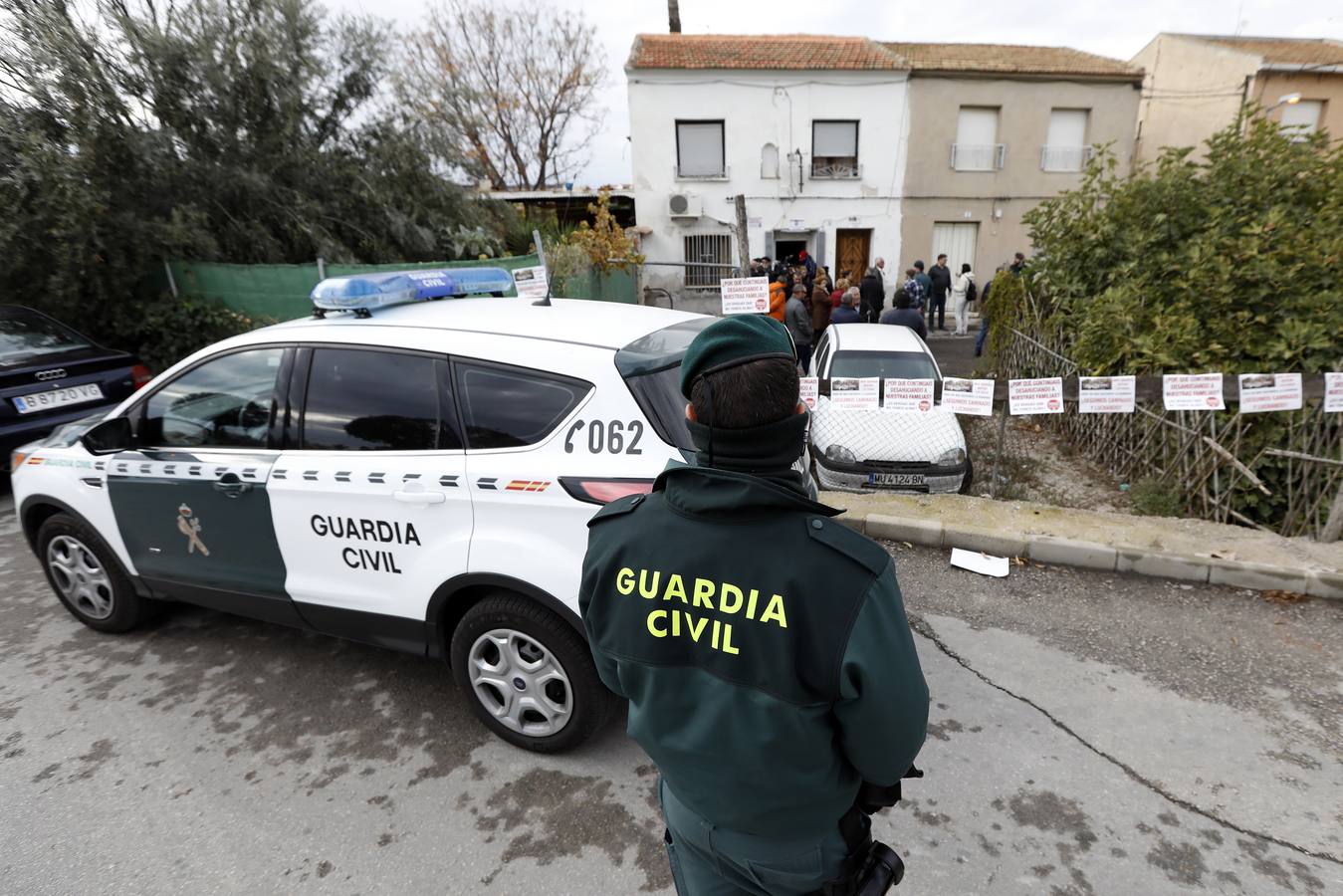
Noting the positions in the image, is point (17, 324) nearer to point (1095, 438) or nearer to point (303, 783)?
point (303, 783)

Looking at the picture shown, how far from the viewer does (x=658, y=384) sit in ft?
8.36

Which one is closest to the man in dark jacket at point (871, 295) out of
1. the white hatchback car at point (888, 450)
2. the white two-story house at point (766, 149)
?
the white two-story house at point (766, 149)

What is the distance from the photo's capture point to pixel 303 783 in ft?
9.09

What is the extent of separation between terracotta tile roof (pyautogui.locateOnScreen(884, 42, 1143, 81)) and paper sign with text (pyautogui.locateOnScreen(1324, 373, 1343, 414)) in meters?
16.9

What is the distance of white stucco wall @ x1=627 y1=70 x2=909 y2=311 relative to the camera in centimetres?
1845

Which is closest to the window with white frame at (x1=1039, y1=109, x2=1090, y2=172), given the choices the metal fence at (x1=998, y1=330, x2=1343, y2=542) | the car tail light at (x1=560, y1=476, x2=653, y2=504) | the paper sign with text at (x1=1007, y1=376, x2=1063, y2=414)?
the metal fence at (x1=998, y1=330, x2=1343, y2=542)

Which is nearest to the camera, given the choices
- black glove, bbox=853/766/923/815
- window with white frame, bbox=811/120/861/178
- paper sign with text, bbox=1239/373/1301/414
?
black glove, bbox=853/766/923/815

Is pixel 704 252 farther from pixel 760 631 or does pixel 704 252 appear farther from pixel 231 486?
pixel 760 631

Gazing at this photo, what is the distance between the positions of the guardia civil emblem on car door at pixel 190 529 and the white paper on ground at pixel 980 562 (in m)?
4.39

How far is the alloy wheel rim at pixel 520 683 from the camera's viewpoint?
9.03 ft

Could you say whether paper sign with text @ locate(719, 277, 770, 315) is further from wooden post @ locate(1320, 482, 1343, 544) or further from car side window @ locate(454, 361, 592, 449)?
wooden post @ locate(1320, 482, 1343, 544)

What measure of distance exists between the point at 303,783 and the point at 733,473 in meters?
2.61

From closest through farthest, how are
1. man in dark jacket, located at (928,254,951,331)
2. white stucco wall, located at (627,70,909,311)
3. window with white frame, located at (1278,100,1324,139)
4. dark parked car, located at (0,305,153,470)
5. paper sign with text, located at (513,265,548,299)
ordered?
dark parked car, located at (0,305,153,470) → paper sign with text, located at (513,265,548,299) → man in dark jacket, located at (928,254,951,331) → white stucco wall, located at (627,70,909,311) → window with white frame, located at (1278,100,1324,139)

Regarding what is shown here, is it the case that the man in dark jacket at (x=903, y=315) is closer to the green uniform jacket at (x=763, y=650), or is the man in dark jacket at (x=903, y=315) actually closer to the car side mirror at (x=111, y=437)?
the car side mirror at (x=111, y=437)
